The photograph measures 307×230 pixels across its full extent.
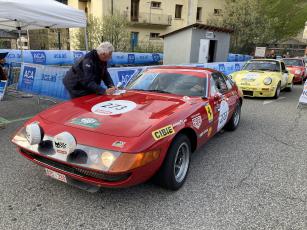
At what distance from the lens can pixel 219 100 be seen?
4.45m

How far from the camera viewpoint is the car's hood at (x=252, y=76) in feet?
30.9

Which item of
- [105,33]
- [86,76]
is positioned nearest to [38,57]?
[105,33]

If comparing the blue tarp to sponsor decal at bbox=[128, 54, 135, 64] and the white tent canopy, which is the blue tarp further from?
sponsor decal at bbox=[128, 54, 135, 64]

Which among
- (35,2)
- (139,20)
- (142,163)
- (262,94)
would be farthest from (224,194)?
(139,20)

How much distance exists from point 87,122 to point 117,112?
1.31 ft

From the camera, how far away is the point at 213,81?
15.0 feet

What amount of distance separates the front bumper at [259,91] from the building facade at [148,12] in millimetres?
22662

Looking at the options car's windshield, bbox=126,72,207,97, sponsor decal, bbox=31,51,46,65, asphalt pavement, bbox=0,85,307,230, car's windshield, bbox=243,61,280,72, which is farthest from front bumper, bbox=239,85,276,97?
sponsor decal, bbox=31,51,46,65

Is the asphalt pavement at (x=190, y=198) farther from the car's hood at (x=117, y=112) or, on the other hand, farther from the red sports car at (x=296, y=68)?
the red sports car at (x=296, y=68)

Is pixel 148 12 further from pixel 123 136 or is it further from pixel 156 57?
pixel 123 136

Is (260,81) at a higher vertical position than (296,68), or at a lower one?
lower

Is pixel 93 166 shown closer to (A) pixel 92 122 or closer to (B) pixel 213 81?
(A) pixel 92 122

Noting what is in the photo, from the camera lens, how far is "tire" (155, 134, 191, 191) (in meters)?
3.01

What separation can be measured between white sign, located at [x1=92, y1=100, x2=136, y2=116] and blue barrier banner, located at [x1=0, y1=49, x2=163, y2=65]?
31.4ft
